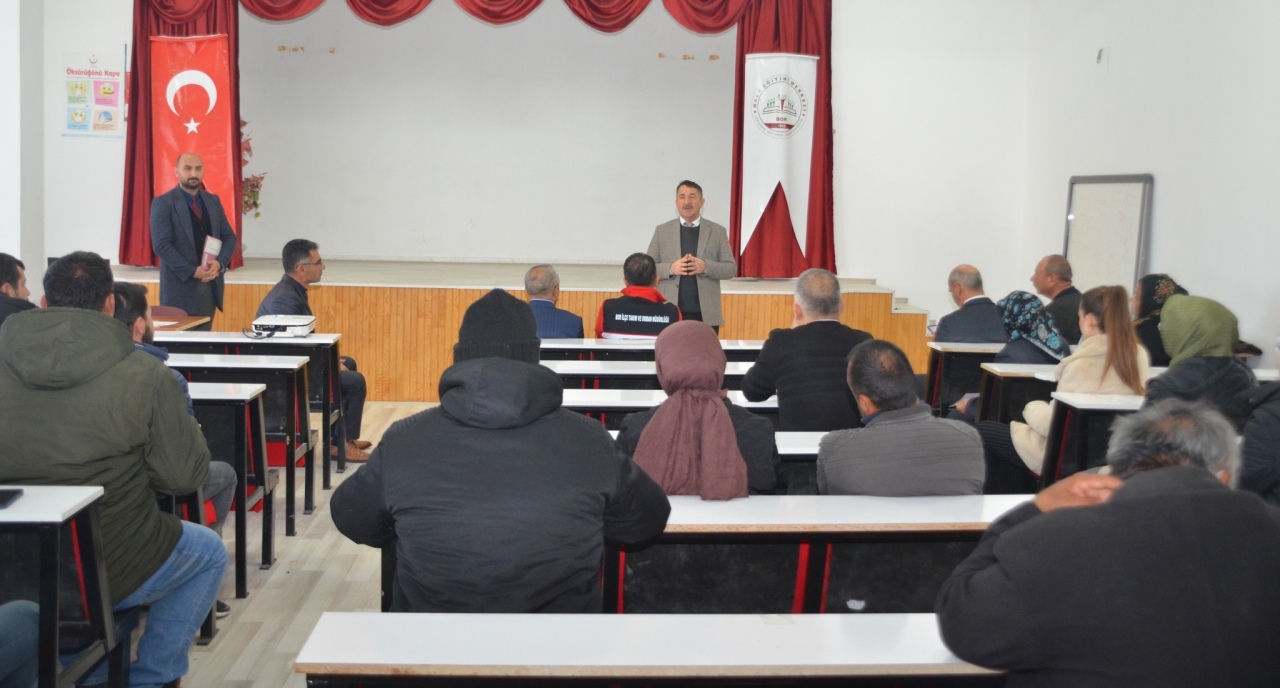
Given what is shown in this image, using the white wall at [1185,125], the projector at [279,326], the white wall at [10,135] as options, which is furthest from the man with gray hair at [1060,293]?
the white wall at [10,135]

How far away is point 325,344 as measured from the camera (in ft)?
15.8

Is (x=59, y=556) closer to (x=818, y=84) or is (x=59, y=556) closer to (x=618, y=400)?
(x=618, y=400)

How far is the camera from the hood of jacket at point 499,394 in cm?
190

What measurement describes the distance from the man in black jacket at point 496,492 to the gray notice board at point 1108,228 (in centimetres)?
570

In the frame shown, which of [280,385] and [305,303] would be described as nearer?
[280,385]

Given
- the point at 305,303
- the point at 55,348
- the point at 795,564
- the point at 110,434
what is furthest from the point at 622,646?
the point at 305,303

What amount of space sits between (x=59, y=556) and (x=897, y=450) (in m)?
1.94

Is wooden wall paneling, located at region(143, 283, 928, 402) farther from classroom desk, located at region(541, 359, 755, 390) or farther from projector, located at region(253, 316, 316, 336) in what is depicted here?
classroom desk, located at region(541, 359, 755, 390)

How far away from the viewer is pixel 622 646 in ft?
5.68

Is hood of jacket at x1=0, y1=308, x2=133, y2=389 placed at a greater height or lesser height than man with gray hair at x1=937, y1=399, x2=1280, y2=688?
greater

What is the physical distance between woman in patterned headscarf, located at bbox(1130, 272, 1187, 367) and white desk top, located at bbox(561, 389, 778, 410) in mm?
2492

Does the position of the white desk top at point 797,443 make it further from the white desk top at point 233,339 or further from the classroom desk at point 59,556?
the white desk top at point 233,339

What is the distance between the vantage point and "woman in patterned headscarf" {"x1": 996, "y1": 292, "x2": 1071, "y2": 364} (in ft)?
16.3

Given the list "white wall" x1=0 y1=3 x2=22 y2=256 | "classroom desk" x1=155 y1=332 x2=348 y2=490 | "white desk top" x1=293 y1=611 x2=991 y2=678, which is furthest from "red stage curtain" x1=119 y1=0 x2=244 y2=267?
"white desk top" x1=293 y1=611 x2=991 y2=678
